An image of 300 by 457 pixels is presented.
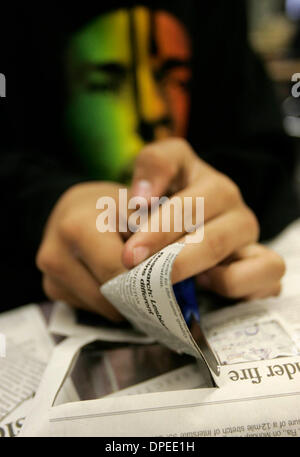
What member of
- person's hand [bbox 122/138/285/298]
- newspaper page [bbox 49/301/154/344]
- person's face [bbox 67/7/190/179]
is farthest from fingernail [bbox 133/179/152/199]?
person's face [bbox 67/7/190/179]

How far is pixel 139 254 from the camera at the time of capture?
232mm

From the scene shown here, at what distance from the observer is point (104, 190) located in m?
0.33

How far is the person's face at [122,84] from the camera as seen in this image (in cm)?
51

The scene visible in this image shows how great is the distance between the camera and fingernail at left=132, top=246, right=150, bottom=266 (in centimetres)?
23

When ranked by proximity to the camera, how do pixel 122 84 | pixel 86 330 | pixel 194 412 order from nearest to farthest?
pixel 194 412
pixel 86 330
pixel 122 84

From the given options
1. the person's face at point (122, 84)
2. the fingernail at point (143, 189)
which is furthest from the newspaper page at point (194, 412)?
the person's face at point (122, 84)

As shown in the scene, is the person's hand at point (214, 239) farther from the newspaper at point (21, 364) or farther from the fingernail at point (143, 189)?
the newspaper at point (21, 364)

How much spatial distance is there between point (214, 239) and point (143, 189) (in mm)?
80

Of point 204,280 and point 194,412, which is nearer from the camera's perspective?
point 194,412

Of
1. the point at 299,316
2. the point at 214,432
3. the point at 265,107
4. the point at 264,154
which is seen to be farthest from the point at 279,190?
the point at 214,432

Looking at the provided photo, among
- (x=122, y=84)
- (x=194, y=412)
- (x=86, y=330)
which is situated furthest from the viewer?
(x=122, y=84)

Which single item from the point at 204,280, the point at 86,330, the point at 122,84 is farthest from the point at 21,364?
the point at 122,84

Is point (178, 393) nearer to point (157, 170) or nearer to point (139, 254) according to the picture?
point (139, 254)

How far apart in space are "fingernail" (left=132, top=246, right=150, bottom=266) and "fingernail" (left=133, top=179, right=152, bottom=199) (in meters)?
0.08
